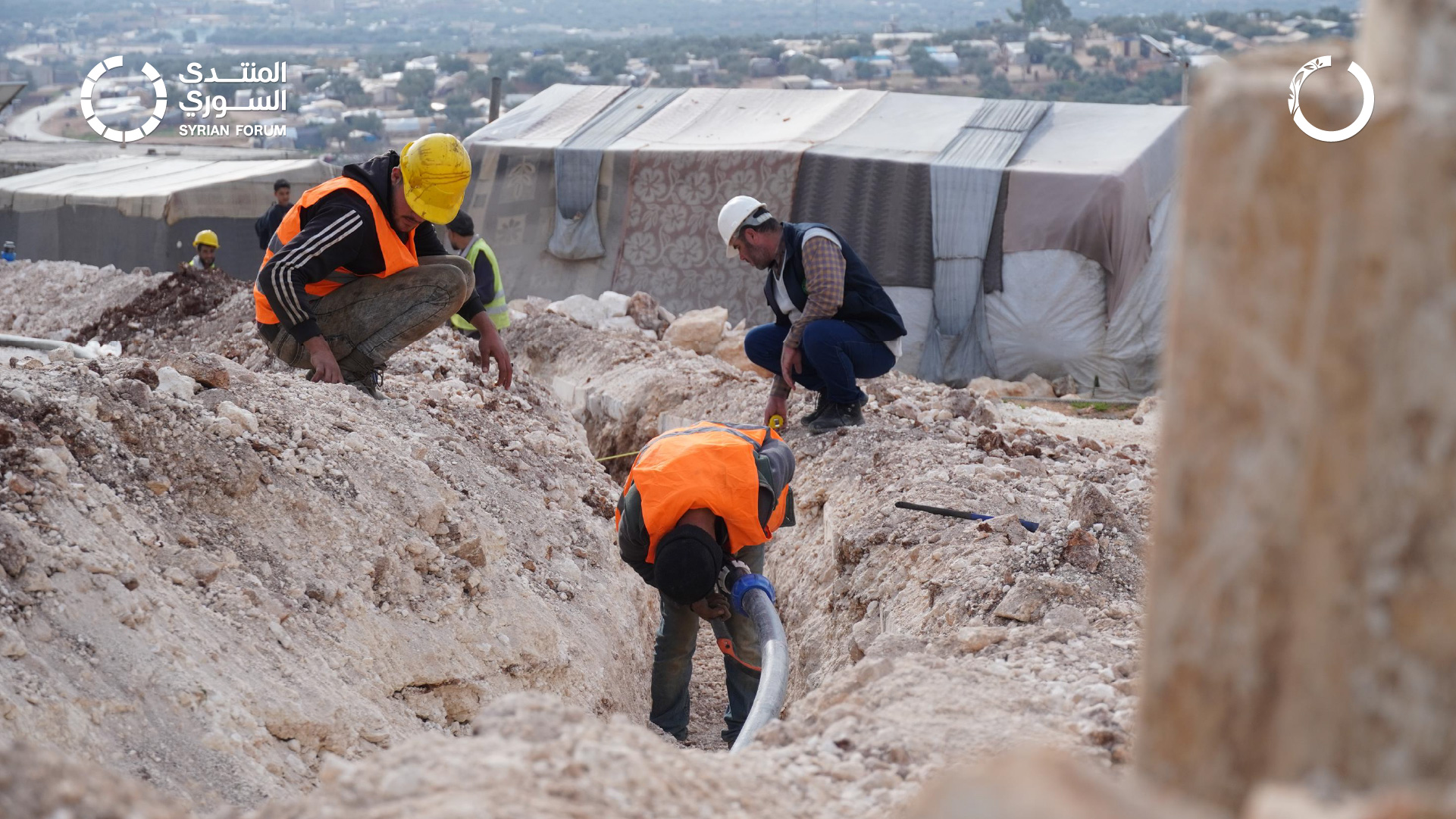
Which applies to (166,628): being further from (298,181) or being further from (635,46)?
(635,46)

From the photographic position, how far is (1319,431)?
1.06 meters

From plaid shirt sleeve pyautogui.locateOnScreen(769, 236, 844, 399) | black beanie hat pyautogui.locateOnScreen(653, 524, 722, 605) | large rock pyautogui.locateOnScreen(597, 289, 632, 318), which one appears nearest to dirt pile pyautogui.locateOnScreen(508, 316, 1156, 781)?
black beanie hat pyautogui.locateOnScreen(653, 524, 722, 605)

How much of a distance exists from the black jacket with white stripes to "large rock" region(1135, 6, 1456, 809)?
3.94 m

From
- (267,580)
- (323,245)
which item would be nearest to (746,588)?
(267,580)

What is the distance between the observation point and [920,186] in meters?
10.7

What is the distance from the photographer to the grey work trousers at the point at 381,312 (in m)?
4.86

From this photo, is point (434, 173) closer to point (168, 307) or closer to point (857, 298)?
point (857, 298)

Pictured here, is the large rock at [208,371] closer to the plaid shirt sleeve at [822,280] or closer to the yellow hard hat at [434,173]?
the yellow hard hat at [434,173]

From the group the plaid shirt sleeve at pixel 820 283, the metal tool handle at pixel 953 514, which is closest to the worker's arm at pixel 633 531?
the metal tool handle at pixel 953 514

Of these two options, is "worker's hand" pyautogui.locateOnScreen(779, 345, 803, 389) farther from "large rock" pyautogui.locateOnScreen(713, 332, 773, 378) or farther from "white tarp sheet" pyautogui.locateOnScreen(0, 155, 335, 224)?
"white tarp sheet" pyautogui.locateOnScreen(0, 155, 335, 224)

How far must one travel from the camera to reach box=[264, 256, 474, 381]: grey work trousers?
191 inches

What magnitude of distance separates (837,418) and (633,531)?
2.37 m

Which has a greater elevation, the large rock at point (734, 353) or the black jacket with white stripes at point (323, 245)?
the black jacket with white stripes at point (323, 245)

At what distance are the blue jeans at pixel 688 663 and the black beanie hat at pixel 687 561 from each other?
13.3 inches
